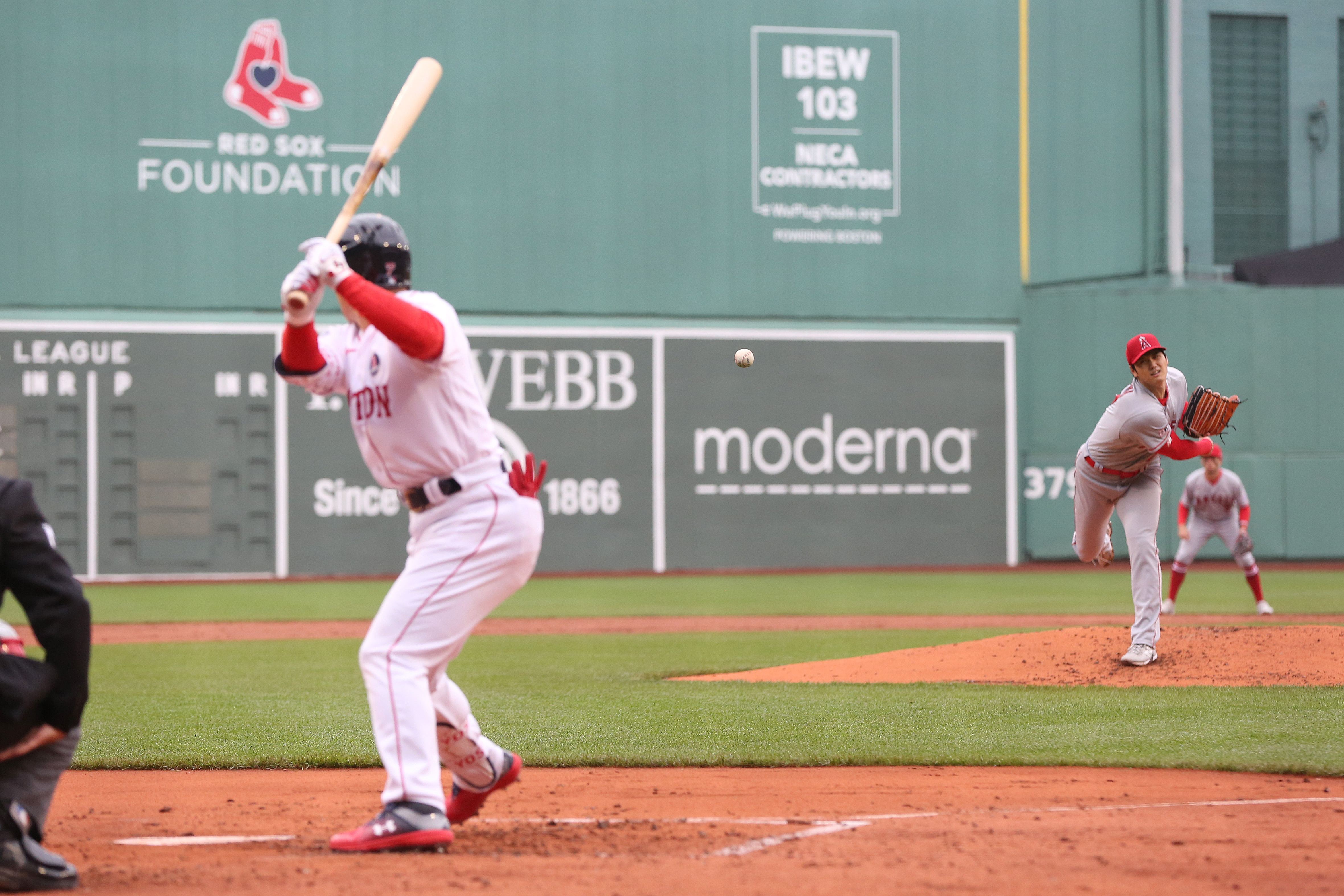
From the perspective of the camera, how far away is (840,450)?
22.1 m

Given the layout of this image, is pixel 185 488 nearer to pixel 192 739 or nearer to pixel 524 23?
pixel 524 23

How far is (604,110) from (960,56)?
6189 mm

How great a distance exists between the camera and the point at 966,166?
75.8 ft

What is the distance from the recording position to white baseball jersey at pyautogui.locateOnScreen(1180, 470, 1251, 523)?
48.1ft

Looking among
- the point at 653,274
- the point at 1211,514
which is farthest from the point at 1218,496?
the point at 653,274

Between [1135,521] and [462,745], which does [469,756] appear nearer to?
[462,745]

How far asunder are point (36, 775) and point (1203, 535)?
13.4 m

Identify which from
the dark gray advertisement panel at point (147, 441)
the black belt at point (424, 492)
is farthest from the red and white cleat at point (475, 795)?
the dark gray advertisement panel at point (147, 441)

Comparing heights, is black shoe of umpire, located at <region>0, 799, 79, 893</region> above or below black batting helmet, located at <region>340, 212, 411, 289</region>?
below

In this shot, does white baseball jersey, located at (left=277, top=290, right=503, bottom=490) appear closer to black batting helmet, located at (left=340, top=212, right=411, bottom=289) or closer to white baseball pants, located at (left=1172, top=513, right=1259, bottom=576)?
black batting helmet, located at (left=340, top=212, right=411, bottom=289)

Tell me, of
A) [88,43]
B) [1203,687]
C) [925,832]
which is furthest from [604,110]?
[925,832]

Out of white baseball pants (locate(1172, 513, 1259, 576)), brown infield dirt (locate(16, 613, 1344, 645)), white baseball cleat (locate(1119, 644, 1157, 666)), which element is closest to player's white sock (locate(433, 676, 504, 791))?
white baseball cleat (locate(1119, 644, 1157, 666))

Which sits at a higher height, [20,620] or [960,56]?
[960,56]

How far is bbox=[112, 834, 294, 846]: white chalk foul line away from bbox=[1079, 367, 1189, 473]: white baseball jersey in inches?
217
